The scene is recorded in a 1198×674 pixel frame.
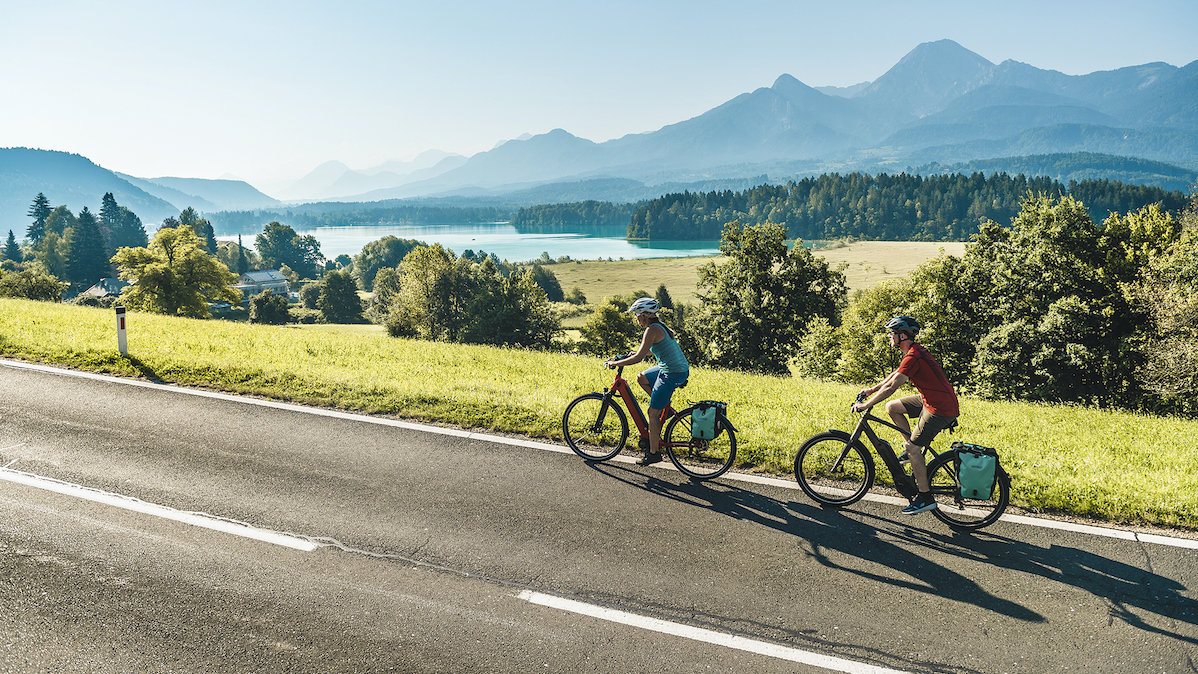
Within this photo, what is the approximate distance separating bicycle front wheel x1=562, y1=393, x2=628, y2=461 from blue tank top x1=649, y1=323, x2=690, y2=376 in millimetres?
1046

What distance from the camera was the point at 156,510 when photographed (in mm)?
6645

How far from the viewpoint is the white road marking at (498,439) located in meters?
6.33

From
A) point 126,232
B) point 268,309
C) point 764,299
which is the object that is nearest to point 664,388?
point 764,299

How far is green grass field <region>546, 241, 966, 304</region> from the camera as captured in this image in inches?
4092

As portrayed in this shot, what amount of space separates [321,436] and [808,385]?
33.1 feet

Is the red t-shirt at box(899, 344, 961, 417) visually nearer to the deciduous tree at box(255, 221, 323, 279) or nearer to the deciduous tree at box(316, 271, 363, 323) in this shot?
the deciduous tree at box(316, 271, 363, 323)

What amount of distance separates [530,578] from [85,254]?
14325 centimetres

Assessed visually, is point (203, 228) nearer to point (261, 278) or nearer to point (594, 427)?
point (261, 278)

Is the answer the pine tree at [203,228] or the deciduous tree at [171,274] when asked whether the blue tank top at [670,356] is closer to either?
the deciduous tree at [171,274]

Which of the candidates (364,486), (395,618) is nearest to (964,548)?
(395,618)

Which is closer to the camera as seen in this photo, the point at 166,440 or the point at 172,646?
the point at 172,646

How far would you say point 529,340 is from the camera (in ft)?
165

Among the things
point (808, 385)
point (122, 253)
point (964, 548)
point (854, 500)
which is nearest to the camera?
point (964, 548)

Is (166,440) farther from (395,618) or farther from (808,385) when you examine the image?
(808,385)
